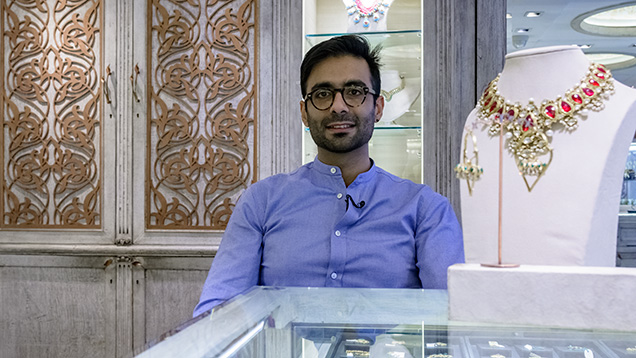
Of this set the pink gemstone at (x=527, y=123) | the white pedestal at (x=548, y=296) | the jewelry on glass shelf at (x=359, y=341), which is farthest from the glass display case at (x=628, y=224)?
the jewelry on glass shelf at (x=359, y=341)

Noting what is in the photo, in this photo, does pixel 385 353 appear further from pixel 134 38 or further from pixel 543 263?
pixel 134 38

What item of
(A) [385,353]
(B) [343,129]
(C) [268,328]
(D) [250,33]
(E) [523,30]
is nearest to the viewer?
(A) [385,353]

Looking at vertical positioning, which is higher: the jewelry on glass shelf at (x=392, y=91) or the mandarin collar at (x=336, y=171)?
the jewelry on glass shelf at (x=392, y=91)

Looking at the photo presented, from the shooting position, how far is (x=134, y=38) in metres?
2.57

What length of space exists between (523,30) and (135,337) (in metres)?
2.00

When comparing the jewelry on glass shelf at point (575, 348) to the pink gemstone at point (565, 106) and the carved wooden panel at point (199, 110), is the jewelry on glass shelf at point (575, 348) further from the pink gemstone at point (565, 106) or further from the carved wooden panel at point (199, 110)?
the carved wooden panel at point (199, 110)

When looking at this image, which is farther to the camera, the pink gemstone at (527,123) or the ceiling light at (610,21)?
the ceiling light at (610,21)

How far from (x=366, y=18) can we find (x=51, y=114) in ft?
A: 4.71

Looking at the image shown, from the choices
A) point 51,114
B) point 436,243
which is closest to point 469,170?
point 436,243

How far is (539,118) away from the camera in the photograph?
91 cm

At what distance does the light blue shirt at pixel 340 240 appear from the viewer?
1.49 m

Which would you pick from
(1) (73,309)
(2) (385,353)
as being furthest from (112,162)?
(2) (385,353)

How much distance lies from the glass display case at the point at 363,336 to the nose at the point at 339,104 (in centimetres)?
68

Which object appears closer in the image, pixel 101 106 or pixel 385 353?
pixel 385 353
